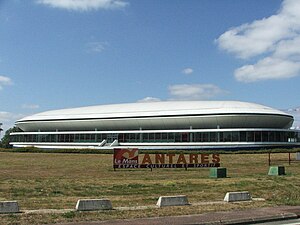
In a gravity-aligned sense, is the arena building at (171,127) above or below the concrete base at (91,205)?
above

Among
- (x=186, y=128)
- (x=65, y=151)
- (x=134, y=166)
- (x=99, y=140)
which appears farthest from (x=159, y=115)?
(x=134, y=166)

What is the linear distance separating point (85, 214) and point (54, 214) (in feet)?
2.97

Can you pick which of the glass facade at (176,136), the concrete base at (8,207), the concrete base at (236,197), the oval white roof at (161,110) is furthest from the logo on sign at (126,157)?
the oval white roof at (161,110)

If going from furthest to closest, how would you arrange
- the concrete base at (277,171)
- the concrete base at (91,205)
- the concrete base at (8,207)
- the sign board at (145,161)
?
1. the sign board at (145,161)
2. the concrete base at (277,171)
3. the concrete base at (91,205)
4. the concrete base at (8,207)

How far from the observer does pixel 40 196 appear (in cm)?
1708

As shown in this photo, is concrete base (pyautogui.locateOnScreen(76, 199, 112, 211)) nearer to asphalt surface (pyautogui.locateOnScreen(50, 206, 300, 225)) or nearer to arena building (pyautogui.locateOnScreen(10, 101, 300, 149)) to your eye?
asphalt surface (pyautogui.locateOnScreen(50, 206, 300, 225))

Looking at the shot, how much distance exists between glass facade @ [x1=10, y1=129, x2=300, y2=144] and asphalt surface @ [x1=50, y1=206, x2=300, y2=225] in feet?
243

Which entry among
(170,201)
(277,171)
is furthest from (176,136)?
(170,201)

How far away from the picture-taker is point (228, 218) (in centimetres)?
1241

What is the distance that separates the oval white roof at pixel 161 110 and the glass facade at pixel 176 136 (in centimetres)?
411

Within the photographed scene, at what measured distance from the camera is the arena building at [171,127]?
286ft

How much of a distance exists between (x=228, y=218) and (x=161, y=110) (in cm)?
8472

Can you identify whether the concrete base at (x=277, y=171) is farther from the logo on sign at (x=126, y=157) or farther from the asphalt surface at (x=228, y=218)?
the asphalt surface at (x=228, y=218)

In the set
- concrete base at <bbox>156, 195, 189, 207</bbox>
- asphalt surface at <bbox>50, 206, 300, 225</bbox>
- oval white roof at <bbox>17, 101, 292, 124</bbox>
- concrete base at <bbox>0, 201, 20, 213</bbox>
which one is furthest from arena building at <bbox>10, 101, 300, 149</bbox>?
concrete base at <bbox>0, 201, 20, 213</bbox>
